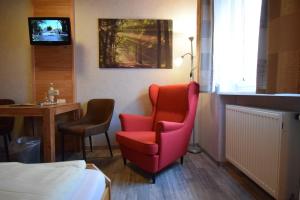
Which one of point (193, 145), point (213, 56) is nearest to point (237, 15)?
point (213, 56)

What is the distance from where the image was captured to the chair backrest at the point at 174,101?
7.52ft

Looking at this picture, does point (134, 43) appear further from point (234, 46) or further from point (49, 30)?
point (234, 46)

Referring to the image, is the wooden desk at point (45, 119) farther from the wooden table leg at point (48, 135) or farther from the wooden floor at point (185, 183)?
the wooden floor at point (185, 183)

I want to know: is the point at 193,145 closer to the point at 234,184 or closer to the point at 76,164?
the point at 234,184

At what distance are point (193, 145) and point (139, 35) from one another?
1892mm

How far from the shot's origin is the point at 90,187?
0.93m

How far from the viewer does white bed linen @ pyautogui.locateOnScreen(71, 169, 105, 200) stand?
84 centimetres

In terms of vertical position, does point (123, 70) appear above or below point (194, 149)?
above

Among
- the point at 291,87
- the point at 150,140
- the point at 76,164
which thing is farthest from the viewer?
the point at 150,140

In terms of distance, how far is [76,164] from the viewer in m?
1.08

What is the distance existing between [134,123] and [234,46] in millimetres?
1461

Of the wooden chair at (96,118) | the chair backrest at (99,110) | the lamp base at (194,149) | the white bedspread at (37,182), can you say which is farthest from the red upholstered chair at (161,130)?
the white bedspread at (37,182)

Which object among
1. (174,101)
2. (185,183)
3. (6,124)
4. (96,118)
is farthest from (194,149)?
(6,124)

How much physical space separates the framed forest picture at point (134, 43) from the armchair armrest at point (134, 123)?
0.89m
